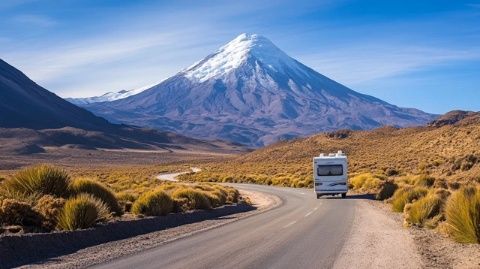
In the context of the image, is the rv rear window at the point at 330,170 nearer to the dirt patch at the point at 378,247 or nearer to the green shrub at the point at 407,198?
the green shrub at the point at 407,198

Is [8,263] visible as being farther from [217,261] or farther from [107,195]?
[107,195]

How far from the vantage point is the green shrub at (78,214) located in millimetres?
16891

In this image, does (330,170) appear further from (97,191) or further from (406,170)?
(406,170)

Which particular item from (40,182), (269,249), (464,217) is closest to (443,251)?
(464,217)

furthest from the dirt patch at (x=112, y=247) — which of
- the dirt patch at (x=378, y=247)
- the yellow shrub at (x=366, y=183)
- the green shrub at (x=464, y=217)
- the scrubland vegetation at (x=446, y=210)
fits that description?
the yellow shrub at (x=366, y=183)

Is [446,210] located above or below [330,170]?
above

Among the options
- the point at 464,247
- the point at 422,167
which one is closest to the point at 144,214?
the point at 464,247

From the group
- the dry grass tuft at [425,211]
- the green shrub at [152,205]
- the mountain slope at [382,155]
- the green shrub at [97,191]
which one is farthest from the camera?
the mountain slope at [382,155]

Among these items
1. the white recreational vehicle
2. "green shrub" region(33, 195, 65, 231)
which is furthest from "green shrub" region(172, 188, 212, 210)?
the white recreational vehicle

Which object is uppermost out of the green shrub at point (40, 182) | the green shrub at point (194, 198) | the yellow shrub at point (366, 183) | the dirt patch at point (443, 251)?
the green shrub at point (40, 182)

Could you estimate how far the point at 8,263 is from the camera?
12719mm

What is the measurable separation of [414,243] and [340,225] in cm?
494

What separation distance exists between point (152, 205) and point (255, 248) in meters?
9.33

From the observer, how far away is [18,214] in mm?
16406
